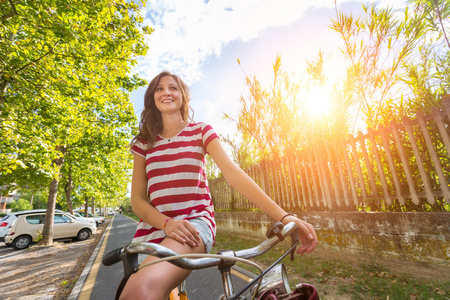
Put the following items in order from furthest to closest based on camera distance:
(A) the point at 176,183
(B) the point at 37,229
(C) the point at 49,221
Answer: (B) the point at 37,229
(C) the point at 49,221
(A) the point at 176,183

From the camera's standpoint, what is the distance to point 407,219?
11.1ft

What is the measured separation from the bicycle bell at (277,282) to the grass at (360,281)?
256 cm

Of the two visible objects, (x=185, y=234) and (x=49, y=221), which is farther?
(x=49, y=221)

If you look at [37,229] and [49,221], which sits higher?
[49,221]

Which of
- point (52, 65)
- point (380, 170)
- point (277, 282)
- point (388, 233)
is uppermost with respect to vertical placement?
point (52, 65)

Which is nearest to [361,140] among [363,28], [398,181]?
[398,181]

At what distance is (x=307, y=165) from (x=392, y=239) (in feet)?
7.32

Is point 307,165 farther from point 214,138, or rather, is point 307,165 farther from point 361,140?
point 214,138

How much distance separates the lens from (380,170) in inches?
156

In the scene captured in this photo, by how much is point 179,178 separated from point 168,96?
0.67m

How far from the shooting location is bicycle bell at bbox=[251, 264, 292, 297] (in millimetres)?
1069

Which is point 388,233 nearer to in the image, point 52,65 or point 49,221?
point 52,65

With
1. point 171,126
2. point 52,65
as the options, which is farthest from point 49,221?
point 171,126

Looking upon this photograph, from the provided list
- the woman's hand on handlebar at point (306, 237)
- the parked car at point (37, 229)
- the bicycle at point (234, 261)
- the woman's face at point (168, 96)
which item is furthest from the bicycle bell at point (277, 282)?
the parked car at point (37, 229)
